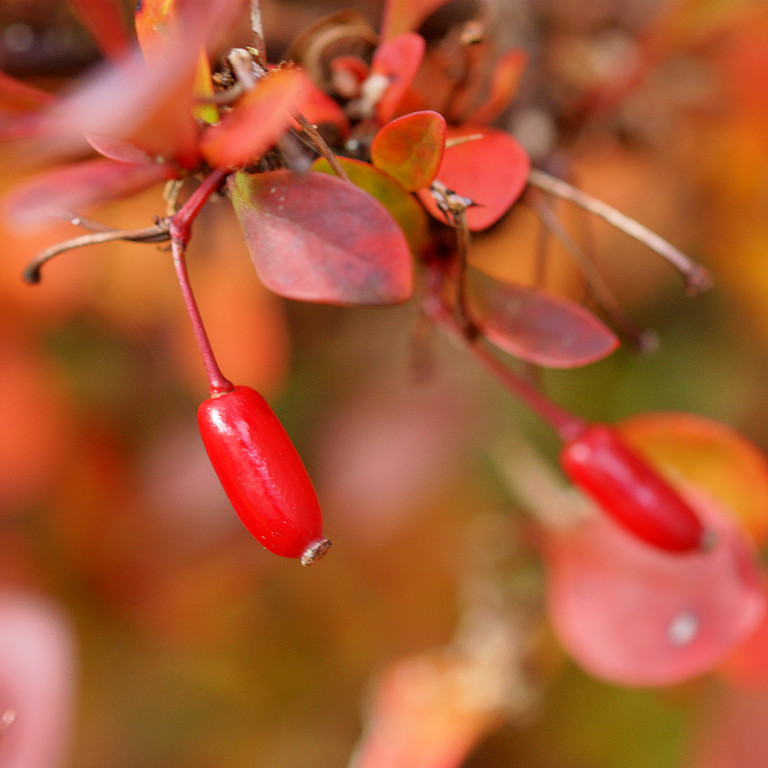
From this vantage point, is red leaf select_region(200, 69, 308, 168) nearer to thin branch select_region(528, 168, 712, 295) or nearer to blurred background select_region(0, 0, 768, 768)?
thin branch select_region(528, 168, 712, 295)

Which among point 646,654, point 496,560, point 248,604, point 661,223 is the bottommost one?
point 248,604

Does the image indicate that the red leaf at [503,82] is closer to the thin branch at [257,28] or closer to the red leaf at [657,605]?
the thin branch at [257,28]

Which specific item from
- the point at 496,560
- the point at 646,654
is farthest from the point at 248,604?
the point at 646,654

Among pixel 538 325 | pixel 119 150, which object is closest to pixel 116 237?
pixel 119 150

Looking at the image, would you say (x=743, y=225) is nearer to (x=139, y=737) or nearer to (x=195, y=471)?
(x=195, y=471)

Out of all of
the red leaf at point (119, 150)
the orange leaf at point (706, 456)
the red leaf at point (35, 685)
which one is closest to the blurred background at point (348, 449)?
the red leaf at point (35, 685)
